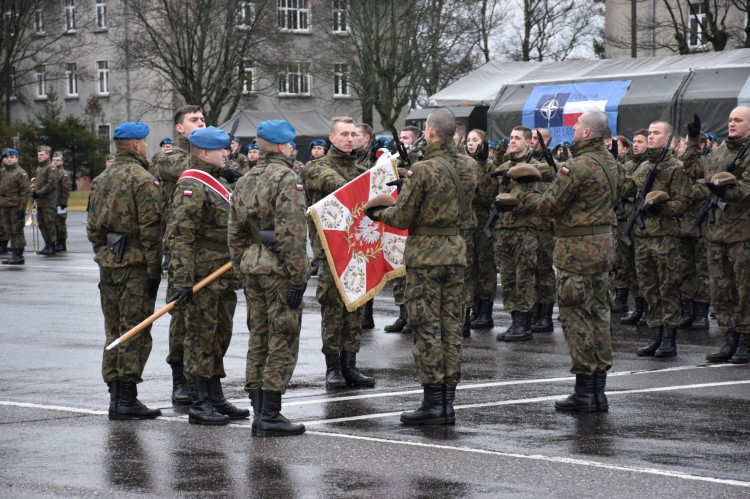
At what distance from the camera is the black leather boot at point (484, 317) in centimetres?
1473

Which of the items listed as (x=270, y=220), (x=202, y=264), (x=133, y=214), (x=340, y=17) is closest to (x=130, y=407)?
(x=202, y=264)

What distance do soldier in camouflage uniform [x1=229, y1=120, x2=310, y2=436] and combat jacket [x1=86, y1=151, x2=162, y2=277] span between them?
87cm

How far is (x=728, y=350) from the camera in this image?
11992mm

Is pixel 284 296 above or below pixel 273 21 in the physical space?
below

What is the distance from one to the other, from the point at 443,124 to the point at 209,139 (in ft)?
5.60

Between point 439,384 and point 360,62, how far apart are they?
45.1 m

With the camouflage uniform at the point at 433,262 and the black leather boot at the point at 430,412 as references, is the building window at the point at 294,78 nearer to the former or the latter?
the camouflage uniform at the point at 433,262

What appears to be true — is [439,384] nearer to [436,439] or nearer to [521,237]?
[436,439]

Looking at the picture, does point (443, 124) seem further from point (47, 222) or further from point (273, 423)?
point (47, 222)

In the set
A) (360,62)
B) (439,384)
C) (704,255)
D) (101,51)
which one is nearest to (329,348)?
(439,384)

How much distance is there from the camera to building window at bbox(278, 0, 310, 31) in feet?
199

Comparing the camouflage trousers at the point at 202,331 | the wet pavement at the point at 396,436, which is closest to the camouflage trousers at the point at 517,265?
the wet pavement at the point at 396,436

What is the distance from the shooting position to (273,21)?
176ft

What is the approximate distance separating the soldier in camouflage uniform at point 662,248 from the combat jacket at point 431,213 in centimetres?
375
